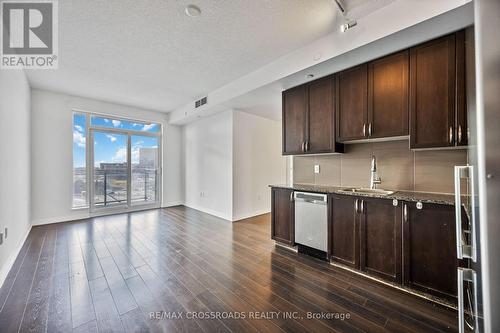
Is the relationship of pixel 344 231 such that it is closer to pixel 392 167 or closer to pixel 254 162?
pixel 392 167

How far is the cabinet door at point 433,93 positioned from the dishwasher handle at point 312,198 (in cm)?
109

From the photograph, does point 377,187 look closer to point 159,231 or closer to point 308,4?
point 308,4

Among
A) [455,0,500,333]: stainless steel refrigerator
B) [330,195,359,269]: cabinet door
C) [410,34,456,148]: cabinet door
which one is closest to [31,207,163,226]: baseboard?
[330,195,359,269]: cabinet door

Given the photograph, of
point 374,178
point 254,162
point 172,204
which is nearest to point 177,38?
point 374,178

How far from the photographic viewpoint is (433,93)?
205 cm

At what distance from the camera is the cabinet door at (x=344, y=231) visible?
2396 millimetres

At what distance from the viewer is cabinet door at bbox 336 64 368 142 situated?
99.4 inches

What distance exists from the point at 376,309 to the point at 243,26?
3059mm

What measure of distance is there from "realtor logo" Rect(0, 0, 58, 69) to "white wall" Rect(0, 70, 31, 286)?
22 cm

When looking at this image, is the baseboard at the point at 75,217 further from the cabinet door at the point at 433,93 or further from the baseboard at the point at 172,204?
the cabinet door at the point at 433,93

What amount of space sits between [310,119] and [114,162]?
16.2 ft

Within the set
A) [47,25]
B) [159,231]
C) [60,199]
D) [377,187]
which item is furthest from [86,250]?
[377,187]

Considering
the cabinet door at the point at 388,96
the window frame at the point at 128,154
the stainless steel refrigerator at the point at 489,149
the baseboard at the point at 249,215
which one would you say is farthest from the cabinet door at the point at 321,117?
the window frame at the point at 128,154

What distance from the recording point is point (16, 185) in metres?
2.95
